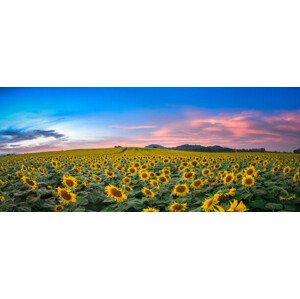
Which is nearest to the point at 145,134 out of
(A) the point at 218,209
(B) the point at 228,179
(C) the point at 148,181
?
(C) the point at 148,181

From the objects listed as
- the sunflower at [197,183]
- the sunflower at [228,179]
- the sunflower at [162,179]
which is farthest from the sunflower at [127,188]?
the sunflower at [228,179]

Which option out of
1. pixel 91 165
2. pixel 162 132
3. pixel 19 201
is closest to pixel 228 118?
pixel 162 132

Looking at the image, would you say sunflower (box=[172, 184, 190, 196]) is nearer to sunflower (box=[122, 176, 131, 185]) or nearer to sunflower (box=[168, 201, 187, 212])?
sunflower (box=[168, 201, 187, 212])

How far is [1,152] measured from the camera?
201 inches

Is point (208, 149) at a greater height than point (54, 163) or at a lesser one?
greater

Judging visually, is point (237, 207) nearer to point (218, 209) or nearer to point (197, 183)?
point (218, 209)

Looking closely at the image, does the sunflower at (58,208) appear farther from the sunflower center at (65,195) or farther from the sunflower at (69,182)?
the sunflower at (69,182)

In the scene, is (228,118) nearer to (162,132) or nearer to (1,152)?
(162,132)

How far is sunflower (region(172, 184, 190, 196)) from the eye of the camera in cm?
Answer: 475

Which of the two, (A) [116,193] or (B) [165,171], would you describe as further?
(B) [165,171]

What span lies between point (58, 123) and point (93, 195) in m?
1.28

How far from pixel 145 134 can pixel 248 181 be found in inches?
65.9

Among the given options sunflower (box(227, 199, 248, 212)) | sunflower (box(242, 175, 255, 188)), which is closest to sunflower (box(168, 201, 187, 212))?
sunflower (box(227, 199, 248, 212))

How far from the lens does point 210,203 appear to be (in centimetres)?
450
